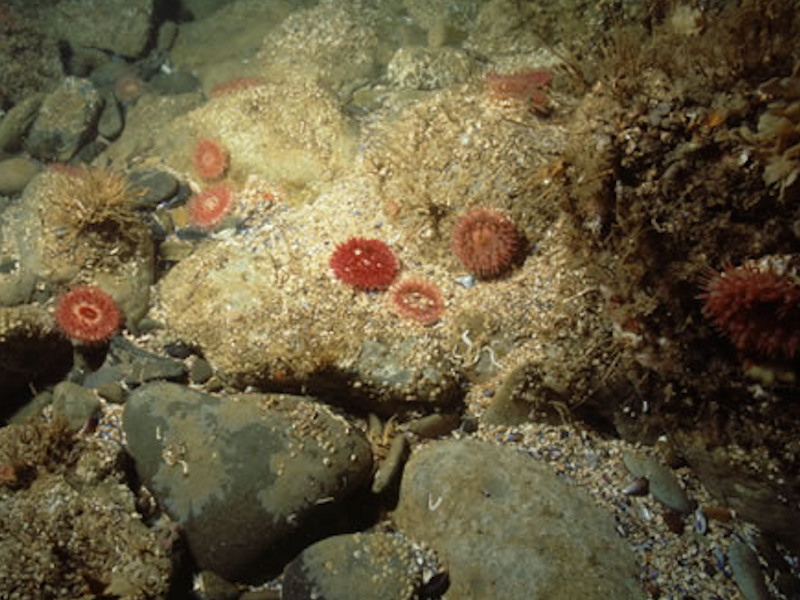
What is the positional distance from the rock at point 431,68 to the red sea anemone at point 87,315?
5363 millimetres

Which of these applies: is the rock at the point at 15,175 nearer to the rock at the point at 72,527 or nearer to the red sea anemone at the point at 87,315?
the red sea anemone at the point at 87,315

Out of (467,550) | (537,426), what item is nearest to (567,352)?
(537,426)

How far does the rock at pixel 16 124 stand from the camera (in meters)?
8.88

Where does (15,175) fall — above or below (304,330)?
below

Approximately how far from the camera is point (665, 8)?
6.07 m

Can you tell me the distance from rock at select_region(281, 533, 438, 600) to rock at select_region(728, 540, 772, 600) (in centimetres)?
233

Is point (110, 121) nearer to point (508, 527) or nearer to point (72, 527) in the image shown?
point (72, 527)

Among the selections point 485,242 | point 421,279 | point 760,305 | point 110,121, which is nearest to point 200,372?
point 421,279

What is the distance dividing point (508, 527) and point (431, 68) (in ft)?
22.5

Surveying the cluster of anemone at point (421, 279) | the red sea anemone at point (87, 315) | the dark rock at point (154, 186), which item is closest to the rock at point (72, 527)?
the red sea anemone at point (87, 315)

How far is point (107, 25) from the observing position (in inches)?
430

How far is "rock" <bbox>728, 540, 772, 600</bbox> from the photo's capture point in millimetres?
3912

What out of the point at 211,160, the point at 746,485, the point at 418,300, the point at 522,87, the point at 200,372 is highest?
the point at 522,87

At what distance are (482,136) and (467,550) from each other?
407 cm
